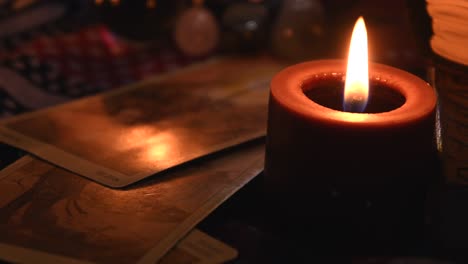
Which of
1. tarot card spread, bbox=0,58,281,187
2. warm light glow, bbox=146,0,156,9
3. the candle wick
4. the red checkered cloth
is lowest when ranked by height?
the red checkered cloth

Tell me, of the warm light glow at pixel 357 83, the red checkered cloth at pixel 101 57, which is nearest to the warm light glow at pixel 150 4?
the red checkered cloth at pixel 101 57

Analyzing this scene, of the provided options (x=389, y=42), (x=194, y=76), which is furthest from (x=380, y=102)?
(x=389, y=42)

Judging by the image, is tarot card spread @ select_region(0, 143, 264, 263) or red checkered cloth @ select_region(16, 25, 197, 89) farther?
red checkered cloth @ select_region(16, 25, 197, 89)

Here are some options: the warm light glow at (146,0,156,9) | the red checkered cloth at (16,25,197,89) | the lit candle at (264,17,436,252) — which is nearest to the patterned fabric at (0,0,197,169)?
the red checkered cloth at (16,25,197,89)

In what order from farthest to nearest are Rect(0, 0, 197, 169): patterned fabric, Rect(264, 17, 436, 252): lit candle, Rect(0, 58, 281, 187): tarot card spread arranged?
Rect(0, 0, 197, 169): patterned fabric < Rect(0, 58, 281, 187): tarot card spread < Rect(264, 17, 436, 252): lit candle

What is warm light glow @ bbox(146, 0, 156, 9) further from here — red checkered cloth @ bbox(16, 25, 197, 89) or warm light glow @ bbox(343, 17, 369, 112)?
warm light glow @ bbox(343, 17, 369, 112)

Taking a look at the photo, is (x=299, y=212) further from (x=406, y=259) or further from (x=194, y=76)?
(x=194, y=76)

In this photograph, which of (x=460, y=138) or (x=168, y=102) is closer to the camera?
(x=460, y=138)

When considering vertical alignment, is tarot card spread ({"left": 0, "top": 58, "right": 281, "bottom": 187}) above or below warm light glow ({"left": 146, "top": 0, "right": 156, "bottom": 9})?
below
